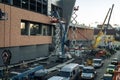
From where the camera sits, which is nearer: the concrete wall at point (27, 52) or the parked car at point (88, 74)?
the parked car at point (88, 74)

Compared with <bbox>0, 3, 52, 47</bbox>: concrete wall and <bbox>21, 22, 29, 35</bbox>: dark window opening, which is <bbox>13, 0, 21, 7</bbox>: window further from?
<bbox>21, 22, 29, 35</bbox>: dark window opening

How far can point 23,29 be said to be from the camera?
52906 millimetres

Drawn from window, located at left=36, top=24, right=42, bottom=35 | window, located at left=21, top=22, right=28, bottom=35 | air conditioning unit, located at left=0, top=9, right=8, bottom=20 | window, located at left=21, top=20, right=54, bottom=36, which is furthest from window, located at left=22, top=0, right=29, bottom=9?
air conditioning unit, located at left=0, top=9, right=8, bottom=20

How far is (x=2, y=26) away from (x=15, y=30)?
5.00 meters

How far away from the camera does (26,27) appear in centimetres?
5431

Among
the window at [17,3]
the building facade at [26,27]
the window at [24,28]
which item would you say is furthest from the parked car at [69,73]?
the window at [24,28]

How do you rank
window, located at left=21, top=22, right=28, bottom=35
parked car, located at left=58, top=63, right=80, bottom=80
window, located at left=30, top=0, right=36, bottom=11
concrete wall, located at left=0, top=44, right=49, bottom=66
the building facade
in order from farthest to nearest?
1. window, located at left=30, top=0, right=36, bottom=11
2. window, located at left=21, top=22, right=28, bottom=35
3. concrete wall, located at left=0, top=44, right=49, bottom=66
4. the building facade
5. parked car, located at left=58, top=63, right=80, bottom=80

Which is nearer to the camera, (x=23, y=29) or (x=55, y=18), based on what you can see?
(x=23, y=29)

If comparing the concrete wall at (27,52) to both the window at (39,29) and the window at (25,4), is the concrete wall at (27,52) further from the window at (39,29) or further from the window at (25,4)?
the window at (25,4)

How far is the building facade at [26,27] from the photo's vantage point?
1699 inches

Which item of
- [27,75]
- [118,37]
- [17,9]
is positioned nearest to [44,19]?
[17,9]

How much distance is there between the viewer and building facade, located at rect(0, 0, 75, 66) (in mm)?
43150

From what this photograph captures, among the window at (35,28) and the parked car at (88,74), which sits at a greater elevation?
the window at (35,28)

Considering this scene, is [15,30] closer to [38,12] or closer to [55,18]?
[38,12]
